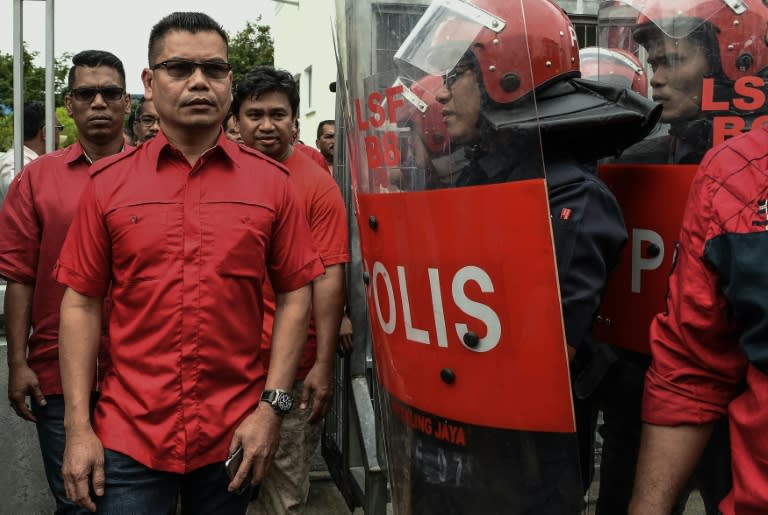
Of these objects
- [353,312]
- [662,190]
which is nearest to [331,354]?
[353,312]

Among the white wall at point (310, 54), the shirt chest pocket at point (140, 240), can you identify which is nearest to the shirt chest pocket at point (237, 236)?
the shirt chest pocket at point (140, 240)

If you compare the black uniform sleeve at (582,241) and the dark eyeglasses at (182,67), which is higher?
the dark eyeglasses at (182,67)

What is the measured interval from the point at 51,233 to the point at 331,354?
114 cm

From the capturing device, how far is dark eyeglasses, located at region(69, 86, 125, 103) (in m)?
3.68

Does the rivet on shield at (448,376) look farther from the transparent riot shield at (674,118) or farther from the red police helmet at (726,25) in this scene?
the red police helmet at (726,25)

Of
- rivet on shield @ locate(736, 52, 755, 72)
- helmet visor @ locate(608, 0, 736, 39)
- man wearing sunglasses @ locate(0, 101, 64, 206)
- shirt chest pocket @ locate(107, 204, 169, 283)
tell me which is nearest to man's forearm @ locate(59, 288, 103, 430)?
shirt chest pocket @ locate(107, 204, 169, 283)

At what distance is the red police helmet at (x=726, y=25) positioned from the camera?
228 cm

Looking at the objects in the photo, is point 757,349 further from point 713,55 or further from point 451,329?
point 713,55

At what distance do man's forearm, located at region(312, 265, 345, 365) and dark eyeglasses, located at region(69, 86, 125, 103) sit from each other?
1.07m

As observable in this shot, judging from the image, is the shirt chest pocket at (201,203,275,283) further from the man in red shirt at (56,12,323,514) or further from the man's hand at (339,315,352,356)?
the man's hand at (339,315,352,356)

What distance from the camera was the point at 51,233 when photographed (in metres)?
3.38

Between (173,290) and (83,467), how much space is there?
0.49 m

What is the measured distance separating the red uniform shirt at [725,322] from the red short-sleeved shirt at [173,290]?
1.14m

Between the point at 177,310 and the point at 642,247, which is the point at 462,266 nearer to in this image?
the point at 642,247
